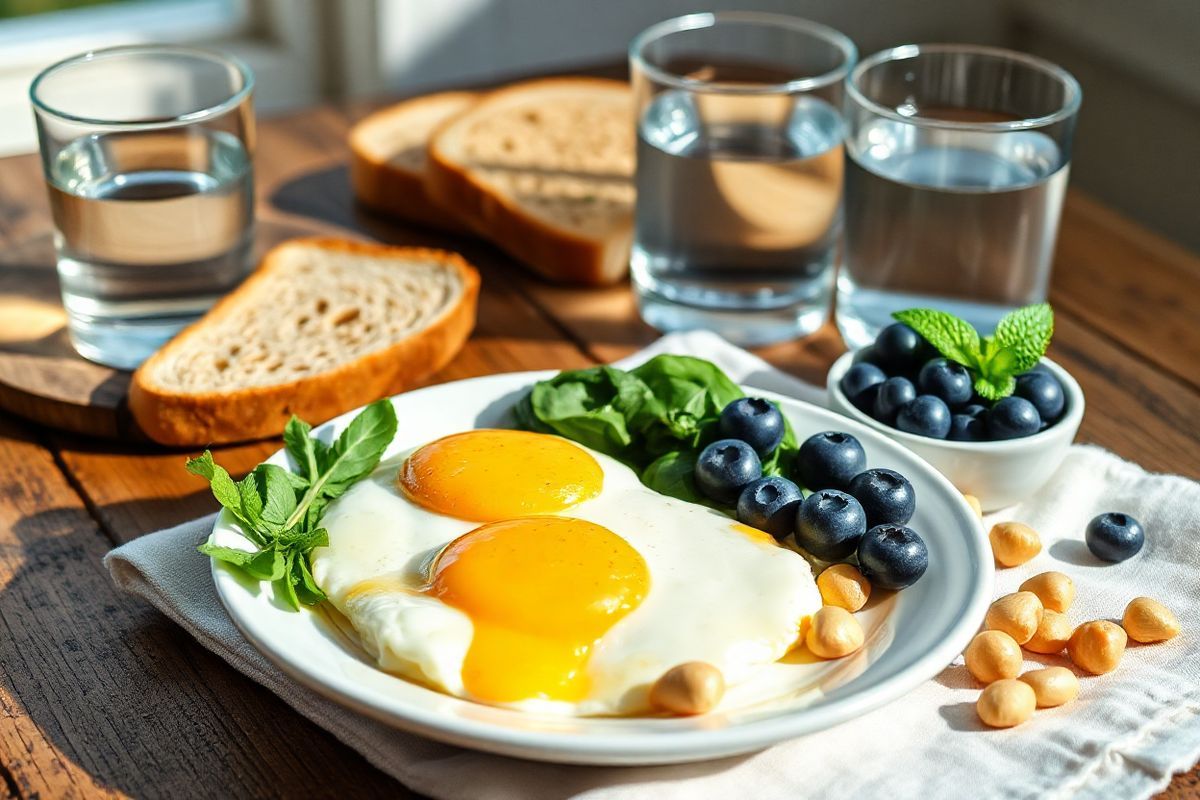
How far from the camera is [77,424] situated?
1.79 m

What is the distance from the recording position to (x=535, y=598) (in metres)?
1.22

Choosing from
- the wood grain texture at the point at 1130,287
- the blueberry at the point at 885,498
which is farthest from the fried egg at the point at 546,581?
the wood grain texture at the point at 1130,287

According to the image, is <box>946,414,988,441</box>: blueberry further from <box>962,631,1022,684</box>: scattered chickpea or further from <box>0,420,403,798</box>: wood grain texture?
<box>0,420,403,798</box>: wood grain texture

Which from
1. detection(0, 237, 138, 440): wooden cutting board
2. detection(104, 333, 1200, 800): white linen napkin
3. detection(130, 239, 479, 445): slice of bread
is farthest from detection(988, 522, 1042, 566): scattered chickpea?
detection(0, 237, 138, 440): wooden cutting board

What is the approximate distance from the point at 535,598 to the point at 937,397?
607 mm

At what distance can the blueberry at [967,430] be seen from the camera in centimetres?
156

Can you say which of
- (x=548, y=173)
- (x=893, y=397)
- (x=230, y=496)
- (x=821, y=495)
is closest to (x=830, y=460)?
(x=821, y=495)

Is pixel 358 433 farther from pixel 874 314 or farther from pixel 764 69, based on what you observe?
pixel 764 69

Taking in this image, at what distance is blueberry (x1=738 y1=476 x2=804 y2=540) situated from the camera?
4.56 feet

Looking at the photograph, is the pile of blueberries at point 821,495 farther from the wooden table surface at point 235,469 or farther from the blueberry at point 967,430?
the wooden table surface at point 235,469

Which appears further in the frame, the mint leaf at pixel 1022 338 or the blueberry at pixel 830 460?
the mint leaf at pixel 1022 338

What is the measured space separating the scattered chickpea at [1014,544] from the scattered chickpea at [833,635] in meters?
0.32

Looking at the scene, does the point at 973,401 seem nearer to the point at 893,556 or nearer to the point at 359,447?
the point at 893,556

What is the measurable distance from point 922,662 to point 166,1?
3024mm
